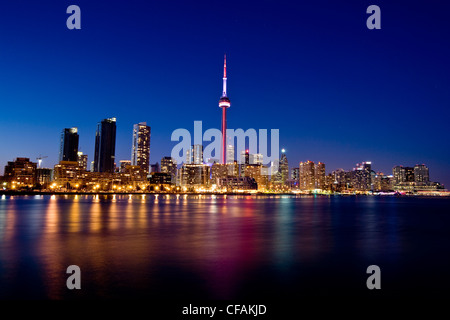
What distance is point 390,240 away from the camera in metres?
31.9

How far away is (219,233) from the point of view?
34281 millimetres

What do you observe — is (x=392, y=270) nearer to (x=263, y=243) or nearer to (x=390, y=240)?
(x=263, y=243)

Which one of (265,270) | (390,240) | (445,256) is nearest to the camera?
(265,270)
